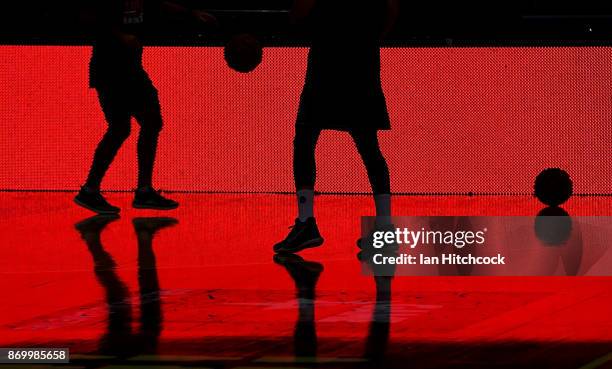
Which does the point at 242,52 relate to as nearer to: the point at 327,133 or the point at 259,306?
the point at 327,133

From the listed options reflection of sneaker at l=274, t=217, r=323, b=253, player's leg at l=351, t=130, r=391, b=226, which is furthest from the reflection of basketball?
reflection of sneaker at l=274, t=217, r=323, b=253

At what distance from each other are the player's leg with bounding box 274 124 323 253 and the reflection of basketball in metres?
2.94

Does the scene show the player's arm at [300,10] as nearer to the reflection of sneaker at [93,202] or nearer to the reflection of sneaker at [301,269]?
the reflection of sneaker at [301,269]

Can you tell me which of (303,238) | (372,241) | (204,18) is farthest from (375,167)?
(204,18)

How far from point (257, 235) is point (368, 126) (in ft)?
4.87

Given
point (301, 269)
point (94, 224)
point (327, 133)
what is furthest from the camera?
point (327, 133)

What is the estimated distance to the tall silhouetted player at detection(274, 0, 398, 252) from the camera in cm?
940

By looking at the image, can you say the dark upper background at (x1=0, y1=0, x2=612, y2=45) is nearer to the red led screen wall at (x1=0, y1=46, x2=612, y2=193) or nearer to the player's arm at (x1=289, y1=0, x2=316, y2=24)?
the red led screen wall at (x1=0, y1=46, x2=612, y2=193)

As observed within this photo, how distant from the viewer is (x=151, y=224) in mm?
11289

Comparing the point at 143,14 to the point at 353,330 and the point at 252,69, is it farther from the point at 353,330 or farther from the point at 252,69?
the point at 353,330

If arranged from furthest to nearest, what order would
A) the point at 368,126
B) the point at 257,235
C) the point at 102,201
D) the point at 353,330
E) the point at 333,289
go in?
the point at 102,201 < the point at 257,235 < the point at 368,126 < the point at 333,289 < the point at 353,330

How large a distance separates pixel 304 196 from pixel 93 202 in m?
2.84

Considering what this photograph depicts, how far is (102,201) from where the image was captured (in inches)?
466

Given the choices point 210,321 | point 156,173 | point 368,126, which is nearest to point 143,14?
point 156,173
